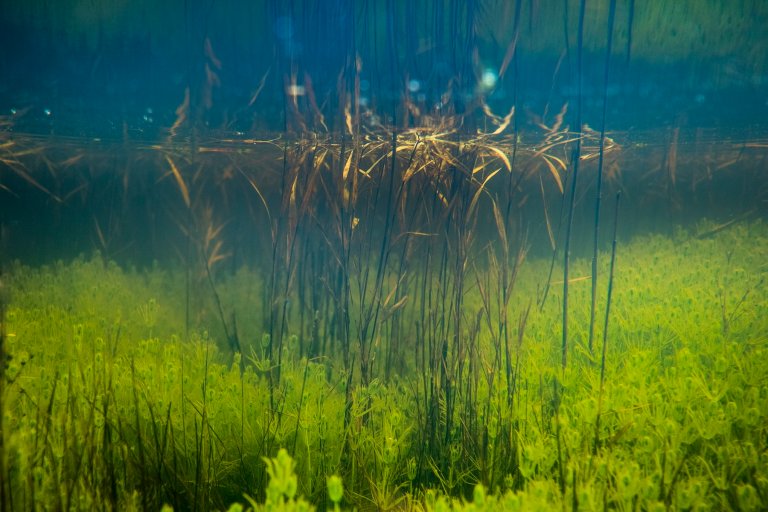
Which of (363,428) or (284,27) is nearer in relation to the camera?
(363,428)

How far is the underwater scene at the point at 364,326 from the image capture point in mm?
1492

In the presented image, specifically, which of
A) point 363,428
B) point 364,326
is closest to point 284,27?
point 364,326

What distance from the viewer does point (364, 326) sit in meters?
1.91

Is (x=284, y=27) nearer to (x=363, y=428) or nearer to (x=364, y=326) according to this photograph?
(x=364, y=326)

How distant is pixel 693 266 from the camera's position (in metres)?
4.33

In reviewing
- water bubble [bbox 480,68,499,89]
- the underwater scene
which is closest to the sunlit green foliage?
the underwater scene

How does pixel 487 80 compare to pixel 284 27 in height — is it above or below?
below

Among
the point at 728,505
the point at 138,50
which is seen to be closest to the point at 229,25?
the point at 138,50

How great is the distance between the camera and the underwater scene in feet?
4.90

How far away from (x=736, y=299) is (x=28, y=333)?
165 inches

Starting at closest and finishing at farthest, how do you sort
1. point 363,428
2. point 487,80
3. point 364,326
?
point 363,428
point 364,326
point 487,80

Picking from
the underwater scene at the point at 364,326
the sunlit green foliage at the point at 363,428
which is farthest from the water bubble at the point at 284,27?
the sunlit green foliage at the point at 363,428

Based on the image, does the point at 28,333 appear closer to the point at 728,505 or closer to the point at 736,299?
the point at 728,505

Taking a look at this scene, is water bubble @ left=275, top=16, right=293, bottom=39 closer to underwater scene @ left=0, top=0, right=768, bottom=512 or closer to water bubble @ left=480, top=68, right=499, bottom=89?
underwater scene @ left=0, top=0, right=768, bottom=512
